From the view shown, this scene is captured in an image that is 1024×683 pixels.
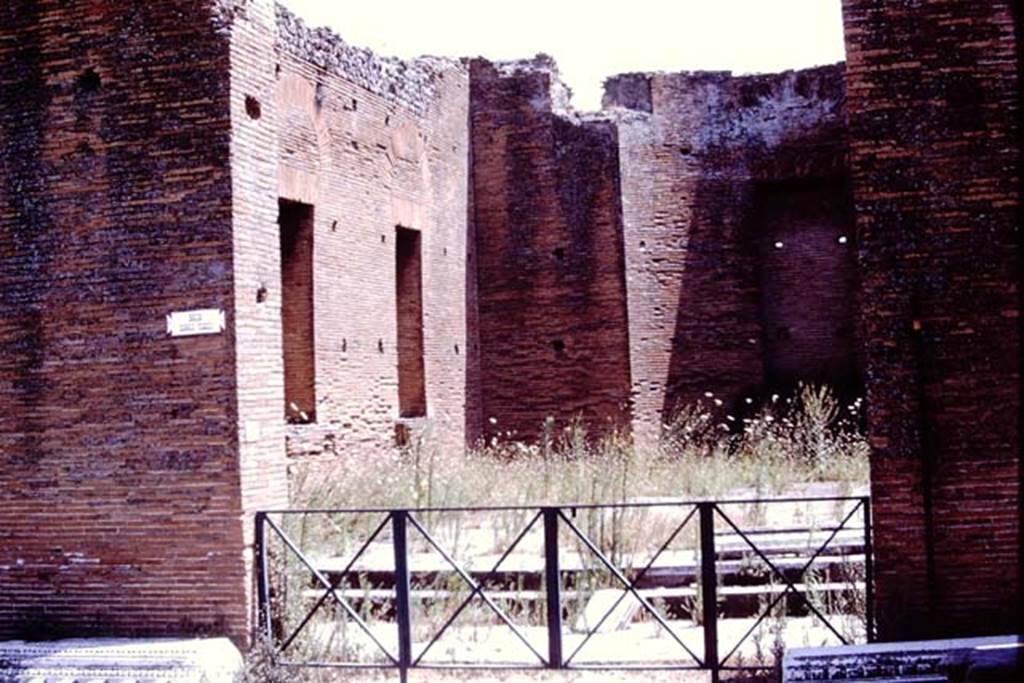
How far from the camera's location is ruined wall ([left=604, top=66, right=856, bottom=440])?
17.9m

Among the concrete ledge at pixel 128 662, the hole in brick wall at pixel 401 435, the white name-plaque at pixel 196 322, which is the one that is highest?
the white name-plaque at pixel 196 322

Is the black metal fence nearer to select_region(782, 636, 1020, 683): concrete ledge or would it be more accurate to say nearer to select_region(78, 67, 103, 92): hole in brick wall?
select_region(782, 636, 1020, 683): concrete ledge

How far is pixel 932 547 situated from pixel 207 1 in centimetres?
583

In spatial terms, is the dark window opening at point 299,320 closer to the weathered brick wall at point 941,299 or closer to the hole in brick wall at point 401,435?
the hole in brick wall at point 401,435

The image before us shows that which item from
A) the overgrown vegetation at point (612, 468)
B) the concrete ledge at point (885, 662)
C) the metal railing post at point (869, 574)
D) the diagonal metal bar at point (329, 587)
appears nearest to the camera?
the concrete ledge at point (885, 662)

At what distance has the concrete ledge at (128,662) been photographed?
7.16 m

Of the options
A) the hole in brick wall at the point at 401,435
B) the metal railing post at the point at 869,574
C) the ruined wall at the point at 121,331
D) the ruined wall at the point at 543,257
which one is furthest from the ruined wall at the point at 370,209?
the metal railing post at the point at 869,574

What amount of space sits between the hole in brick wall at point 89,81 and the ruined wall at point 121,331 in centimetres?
2

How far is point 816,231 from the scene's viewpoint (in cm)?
1848

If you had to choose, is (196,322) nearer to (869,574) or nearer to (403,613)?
(403,613)

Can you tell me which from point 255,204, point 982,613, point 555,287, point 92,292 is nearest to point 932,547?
point 982,613

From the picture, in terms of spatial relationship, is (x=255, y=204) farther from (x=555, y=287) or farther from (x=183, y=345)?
(x=555, y=287)

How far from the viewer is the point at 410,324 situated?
16.1 m

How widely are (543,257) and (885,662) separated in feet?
40.2
